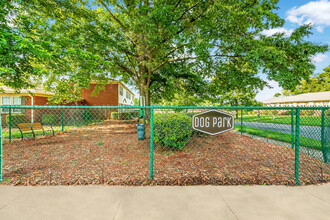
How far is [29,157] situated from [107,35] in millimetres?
7104

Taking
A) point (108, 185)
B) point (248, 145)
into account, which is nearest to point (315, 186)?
point (248, 145)

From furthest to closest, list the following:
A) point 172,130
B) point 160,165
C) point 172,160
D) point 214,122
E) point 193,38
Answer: point 193,38, point 172,130, point 172,160, point 160,165, point 214,122

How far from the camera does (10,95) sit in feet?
50.0

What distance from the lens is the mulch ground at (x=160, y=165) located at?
3.19 m

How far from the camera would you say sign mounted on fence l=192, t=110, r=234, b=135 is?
3.34m

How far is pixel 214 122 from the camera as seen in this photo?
334cm

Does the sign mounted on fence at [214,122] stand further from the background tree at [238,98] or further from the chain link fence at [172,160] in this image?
the background tree at [238,98]
